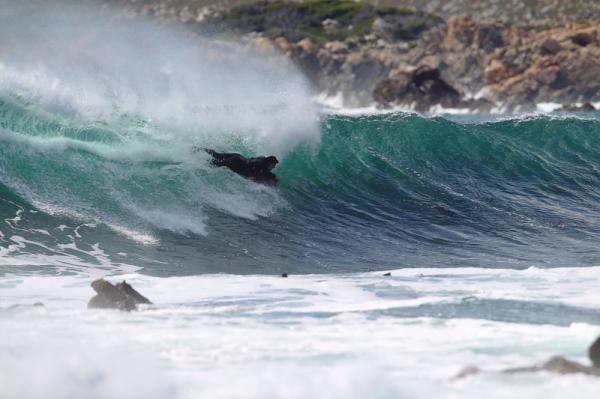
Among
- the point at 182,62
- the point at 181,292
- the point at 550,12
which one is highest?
the point at 550,12

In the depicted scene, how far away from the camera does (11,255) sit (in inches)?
625

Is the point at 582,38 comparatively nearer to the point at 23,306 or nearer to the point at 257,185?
the point at 257,185

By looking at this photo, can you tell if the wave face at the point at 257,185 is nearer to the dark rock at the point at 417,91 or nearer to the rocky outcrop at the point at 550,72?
the dark rock at the point at 417,91

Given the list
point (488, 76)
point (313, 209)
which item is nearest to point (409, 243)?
point (313, 209)

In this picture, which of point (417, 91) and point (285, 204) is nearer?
point (285, 204)

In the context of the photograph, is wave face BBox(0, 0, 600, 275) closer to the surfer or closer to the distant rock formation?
the surfer

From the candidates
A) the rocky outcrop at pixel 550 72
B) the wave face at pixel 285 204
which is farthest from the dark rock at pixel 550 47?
the wave face at pixel 285 204

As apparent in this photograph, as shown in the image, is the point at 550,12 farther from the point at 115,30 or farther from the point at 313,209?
the point at 313,209

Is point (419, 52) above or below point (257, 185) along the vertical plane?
above

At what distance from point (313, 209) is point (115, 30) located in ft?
75.5

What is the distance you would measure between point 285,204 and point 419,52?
10052cm

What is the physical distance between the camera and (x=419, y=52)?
119750mm

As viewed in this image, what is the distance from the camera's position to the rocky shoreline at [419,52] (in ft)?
279

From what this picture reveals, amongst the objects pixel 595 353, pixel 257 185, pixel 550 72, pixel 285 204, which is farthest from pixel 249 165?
pixel 550 72
